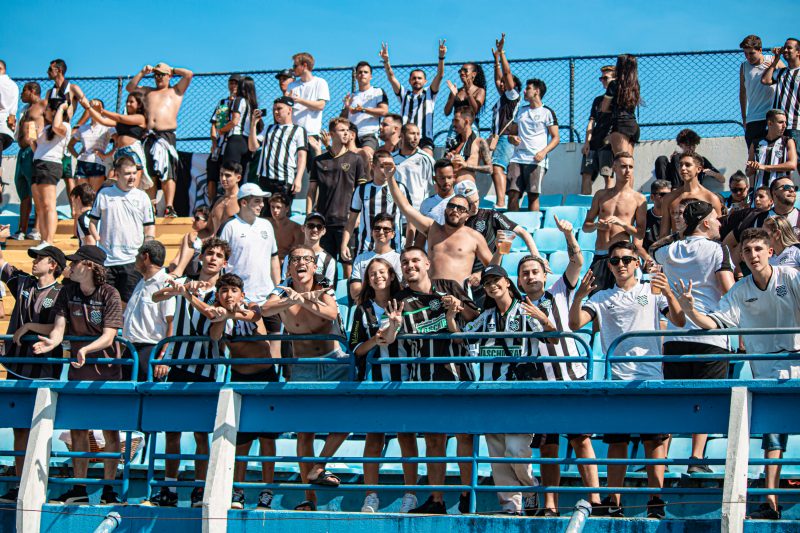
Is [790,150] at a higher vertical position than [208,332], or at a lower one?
higher

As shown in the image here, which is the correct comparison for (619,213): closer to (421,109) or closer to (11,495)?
(421,109)

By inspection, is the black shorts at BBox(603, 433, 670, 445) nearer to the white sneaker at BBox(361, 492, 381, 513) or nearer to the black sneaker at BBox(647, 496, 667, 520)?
the black sneaker at BBox(647, 496, 667, 520)

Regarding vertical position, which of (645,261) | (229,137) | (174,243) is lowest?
(645,261)

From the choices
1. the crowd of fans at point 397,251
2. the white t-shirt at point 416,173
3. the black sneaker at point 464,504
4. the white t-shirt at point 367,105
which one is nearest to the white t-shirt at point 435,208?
the crowd of fans at point 397,251

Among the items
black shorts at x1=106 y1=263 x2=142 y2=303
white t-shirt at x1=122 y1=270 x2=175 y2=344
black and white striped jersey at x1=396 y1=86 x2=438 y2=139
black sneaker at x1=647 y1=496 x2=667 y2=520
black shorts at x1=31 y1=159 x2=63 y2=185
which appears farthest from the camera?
black and white striped jersey at x1=396 y1=86 x2=438 y2=139

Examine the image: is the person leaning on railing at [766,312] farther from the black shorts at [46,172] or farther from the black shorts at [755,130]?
the black shorts at [46,172]

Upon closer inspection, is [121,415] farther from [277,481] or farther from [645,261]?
[645,261]

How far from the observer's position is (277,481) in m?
10.1

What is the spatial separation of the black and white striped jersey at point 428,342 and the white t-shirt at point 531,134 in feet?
18.7

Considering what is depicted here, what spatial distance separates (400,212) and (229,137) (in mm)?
3662

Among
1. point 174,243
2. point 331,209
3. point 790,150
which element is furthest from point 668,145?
point 174,243

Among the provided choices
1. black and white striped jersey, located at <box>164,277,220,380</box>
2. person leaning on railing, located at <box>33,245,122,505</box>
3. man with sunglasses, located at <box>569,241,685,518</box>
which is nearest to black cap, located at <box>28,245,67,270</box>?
person leaning on railing, located at <box>33,245,122,505</box>

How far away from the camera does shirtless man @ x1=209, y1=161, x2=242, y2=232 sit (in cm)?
1278

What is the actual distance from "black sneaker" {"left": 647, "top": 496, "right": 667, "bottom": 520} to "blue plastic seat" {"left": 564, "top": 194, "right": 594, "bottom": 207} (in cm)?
700
